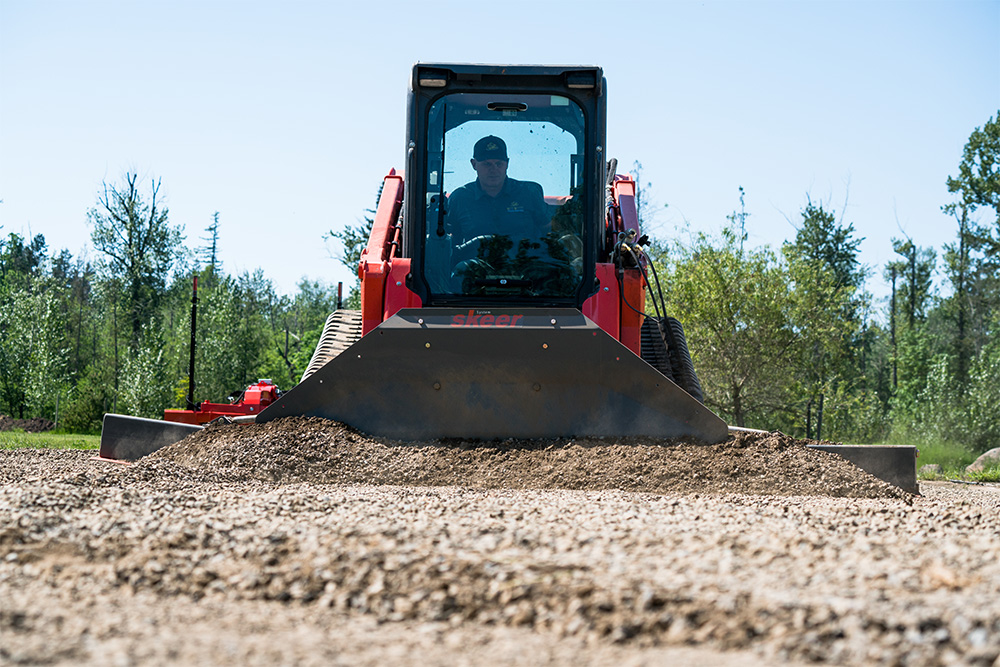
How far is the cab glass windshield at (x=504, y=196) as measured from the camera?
21.3ft

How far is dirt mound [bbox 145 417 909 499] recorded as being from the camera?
5094 mm

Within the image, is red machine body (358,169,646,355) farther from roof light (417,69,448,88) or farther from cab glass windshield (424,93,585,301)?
roof light (417,69,448,88)

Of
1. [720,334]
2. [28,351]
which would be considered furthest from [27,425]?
[720,334]

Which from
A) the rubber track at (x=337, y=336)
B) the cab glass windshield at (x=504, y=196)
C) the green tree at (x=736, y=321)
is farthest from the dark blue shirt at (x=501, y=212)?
the green tree at (x=736, y=321)

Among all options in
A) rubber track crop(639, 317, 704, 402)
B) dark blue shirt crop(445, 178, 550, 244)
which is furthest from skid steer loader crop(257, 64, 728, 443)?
rubber track crop(639, 317, 704, 402)

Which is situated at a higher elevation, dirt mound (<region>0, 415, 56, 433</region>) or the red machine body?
the red machine body

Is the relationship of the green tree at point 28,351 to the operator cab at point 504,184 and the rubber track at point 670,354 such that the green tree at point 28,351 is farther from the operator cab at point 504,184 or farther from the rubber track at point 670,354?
the rubber track at point 670,354

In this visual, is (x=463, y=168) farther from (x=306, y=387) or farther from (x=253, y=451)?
(x=253, y=451)

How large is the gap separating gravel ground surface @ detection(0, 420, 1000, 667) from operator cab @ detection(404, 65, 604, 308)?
2.19m

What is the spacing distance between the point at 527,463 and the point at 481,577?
2629mm

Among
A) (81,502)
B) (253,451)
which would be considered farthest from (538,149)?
(81,502)

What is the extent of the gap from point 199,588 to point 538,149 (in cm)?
453

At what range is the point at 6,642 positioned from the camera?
2.24m

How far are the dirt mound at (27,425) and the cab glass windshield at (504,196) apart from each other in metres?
17.3
